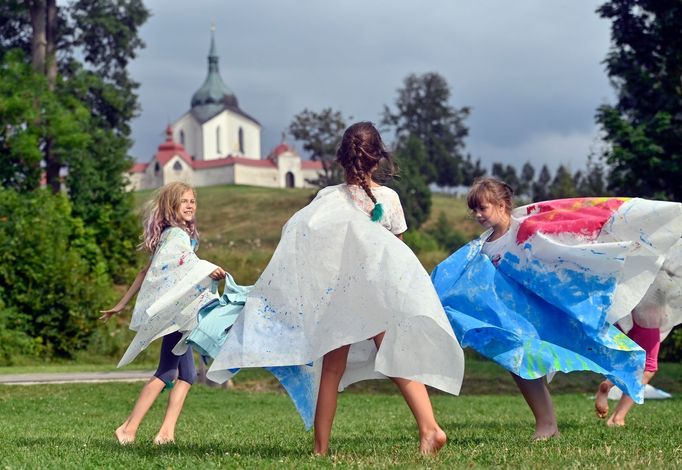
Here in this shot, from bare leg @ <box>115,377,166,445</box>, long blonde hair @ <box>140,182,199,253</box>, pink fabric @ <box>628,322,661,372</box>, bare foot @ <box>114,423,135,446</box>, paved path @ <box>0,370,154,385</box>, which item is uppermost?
long blonde hair @ <box>140,182,199,253</box>

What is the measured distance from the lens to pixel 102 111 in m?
43.9

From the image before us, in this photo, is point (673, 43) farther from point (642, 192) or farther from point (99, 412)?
point (99, 412)

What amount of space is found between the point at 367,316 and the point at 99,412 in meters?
9.10

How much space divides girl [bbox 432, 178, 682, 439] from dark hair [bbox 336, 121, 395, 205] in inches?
53.9

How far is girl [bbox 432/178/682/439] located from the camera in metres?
7.66

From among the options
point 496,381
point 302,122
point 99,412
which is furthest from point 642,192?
point 302,122

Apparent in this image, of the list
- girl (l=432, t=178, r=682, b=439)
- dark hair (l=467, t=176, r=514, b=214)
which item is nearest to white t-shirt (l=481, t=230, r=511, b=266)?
girl (l=432, t=178, r=682, b=439)

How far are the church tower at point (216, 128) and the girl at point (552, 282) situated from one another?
12735 centimetres

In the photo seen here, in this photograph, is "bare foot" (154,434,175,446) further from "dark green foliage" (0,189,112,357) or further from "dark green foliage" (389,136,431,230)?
"dark green foliage" (389,136,431,230)

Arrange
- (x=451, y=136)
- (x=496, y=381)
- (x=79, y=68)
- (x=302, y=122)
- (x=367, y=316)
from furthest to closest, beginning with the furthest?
1. (x=451, y=136)
2. (x=302, y=122)
3. (x=79, y=68)
4. (x=496, y=381)
5. (x=367, y=316)

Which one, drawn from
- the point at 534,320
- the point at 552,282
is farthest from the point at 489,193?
the point at 534,320

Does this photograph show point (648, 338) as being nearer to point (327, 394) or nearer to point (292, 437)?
point (292, 437)

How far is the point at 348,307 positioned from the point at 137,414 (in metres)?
2.51

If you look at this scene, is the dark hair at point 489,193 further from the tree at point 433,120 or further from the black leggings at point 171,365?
the tree at point 433,120
